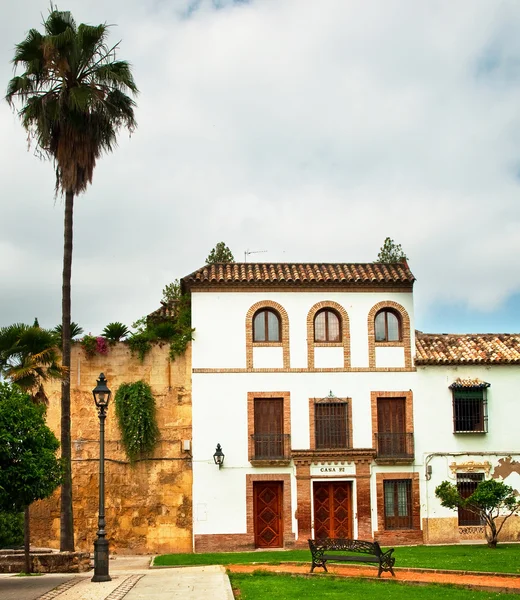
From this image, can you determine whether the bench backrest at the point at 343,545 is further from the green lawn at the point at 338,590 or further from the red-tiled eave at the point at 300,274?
the red-tiled eave at the point at 300,274

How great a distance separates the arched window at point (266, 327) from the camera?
106ft

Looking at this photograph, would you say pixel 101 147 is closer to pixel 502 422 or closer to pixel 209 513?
pixel 209 513

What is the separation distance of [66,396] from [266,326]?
8018 millimetres

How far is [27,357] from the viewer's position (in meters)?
24.0

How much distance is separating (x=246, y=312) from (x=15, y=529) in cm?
1662

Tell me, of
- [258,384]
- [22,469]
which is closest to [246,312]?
[258,384]

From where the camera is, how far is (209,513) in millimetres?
30906

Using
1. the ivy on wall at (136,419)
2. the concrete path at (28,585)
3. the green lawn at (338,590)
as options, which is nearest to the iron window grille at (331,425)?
the ivy on wall at (136,419)

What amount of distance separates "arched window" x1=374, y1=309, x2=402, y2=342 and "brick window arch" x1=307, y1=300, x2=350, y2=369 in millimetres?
1173

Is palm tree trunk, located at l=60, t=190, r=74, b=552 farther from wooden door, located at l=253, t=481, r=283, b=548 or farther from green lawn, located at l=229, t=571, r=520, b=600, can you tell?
green lawn, located at l=229, t=571, r=520, b=600

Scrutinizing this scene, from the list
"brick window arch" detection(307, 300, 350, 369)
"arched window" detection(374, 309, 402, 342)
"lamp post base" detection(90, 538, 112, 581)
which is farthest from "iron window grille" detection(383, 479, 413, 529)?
"lamp post base" detection(90, 538, 112, 581)

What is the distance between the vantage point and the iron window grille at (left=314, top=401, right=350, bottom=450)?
31781 millimetres

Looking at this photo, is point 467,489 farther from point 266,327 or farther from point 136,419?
point 136,419

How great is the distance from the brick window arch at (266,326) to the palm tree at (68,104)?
682 cm
